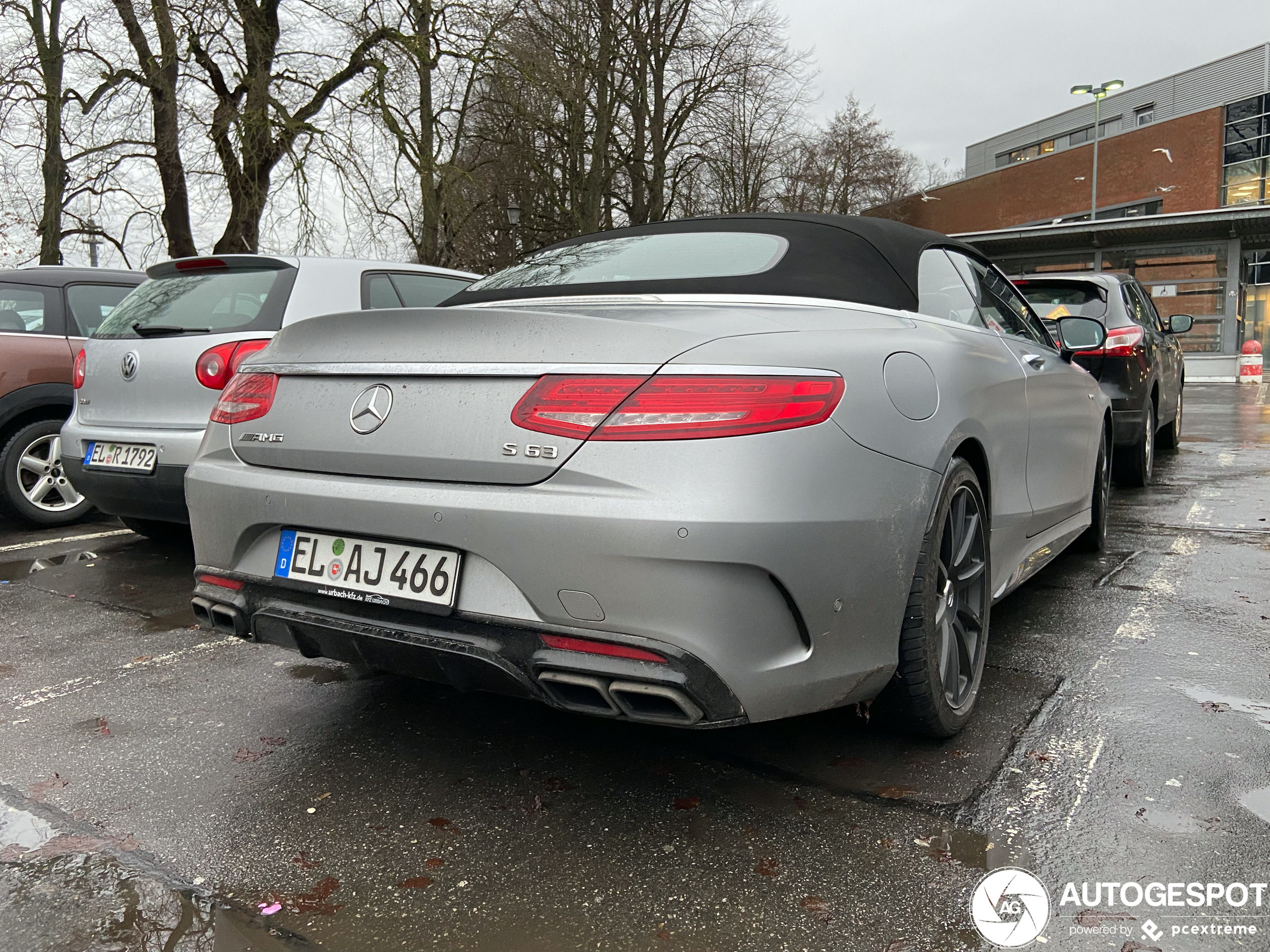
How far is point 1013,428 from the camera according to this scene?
3.22 metres

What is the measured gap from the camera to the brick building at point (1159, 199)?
90.8 feet

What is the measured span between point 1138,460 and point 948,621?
5273 millimetres

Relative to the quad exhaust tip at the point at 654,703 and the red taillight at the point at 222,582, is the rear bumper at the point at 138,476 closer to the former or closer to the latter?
the red taillight at the point at 222,582

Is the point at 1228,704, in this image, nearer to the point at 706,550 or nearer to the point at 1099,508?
the point at 706,550

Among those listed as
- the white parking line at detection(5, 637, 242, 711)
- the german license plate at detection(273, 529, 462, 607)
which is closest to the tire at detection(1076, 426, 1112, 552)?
the german license plate at detection(273, 529, 462, 607)

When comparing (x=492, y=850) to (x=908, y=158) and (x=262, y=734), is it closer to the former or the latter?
(x=262, y=734)

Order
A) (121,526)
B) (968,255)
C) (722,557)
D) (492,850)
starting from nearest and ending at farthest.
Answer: (722,557)
(492,850)
(968,255)
(121,526)

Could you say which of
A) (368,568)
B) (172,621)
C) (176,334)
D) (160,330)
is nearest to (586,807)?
(368,568)

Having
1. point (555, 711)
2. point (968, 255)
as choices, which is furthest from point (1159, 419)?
point (555, 711)

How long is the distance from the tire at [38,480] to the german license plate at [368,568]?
4.36 meters

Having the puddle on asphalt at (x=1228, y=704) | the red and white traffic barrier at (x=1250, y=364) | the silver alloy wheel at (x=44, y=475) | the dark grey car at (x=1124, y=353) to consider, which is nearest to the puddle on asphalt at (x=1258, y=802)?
the puddle on asphalt at (x=1228, y=704)

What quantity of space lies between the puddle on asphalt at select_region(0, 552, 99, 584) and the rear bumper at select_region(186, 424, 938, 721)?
138 inches

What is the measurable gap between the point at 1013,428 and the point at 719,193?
24.7 metres

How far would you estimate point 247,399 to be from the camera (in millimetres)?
2701
